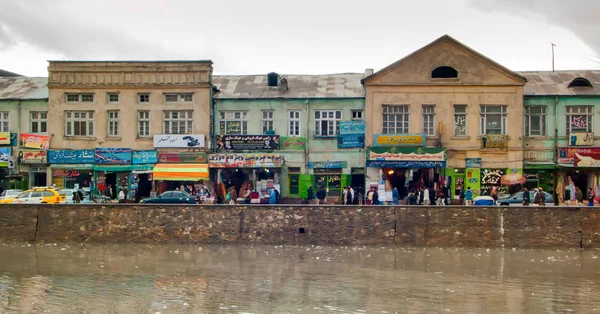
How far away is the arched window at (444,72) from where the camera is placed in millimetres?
45531

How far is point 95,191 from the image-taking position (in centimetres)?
4675

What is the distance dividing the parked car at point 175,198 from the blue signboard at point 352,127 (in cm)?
1071

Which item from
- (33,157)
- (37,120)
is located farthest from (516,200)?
(37,120)

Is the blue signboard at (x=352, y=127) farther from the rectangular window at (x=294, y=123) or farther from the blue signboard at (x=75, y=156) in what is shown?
the blue signboard at (x=75, y=156)

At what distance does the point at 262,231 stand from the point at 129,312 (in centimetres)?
1207

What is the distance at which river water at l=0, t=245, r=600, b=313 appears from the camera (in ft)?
70.7

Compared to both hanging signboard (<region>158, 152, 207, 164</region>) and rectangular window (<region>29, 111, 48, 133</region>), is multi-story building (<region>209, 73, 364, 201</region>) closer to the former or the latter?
hanging signboard (<region>158, 152, 207, 164</region>)

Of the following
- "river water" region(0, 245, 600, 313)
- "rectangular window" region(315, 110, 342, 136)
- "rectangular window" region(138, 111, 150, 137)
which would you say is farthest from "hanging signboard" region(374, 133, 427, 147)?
"rectangular window" region(138, 111, 150, 137)

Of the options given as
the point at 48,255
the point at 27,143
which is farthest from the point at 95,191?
the point at 48,255

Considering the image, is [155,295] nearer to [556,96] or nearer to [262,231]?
[262,231]

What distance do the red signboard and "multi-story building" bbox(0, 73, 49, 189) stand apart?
109ft

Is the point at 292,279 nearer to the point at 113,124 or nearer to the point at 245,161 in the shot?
the point at 245,161

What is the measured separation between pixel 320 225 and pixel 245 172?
15452 mm

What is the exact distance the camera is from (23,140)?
47.6m
